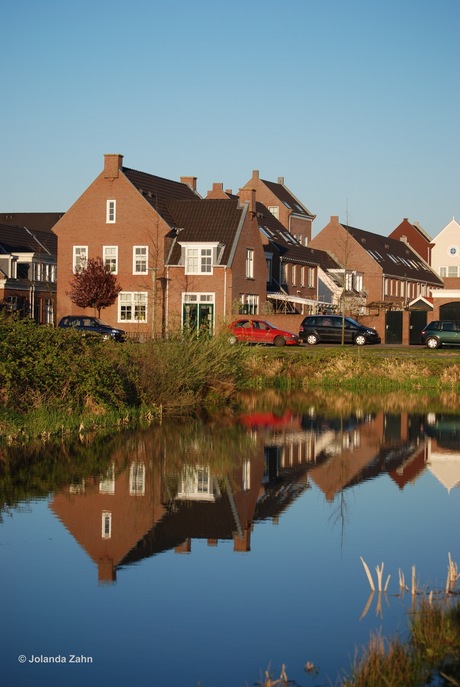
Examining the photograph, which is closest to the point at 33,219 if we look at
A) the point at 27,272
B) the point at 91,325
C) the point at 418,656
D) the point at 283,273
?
the point at 27,272

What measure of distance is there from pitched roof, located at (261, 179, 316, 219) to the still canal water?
247ft

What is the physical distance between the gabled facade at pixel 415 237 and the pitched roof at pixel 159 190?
53.9 meters

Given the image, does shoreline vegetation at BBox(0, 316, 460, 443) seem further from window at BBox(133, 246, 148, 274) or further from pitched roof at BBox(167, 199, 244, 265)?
window at BBox(133, 246, 148, 274)

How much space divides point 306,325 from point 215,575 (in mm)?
46729

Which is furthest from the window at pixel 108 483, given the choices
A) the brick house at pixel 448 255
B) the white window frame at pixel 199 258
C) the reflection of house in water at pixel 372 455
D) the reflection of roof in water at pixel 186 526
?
the brick house at pixel 448 255

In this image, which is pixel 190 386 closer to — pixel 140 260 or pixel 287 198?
pixel 140 260

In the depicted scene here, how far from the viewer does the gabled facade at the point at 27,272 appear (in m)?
75.8

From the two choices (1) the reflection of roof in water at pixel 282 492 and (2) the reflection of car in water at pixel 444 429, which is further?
(2) the reflection of car in water at pixel 444 429

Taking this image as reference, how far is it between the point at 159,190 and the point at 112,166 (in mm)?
4434

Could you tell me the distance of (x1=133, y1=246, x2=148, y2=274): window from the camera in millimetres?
61644

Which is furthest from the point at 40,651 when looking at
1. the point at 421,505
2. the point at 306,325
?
the point at 306,325

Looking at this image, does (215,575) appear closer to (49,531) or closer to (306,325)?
(49,531)

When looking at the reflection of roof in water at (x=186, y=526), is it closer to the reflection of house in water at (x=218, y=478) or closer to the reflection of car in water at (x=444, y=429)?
the reflection of house in water at (x=218, y=478)

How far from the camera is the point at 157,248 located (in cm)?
6097
